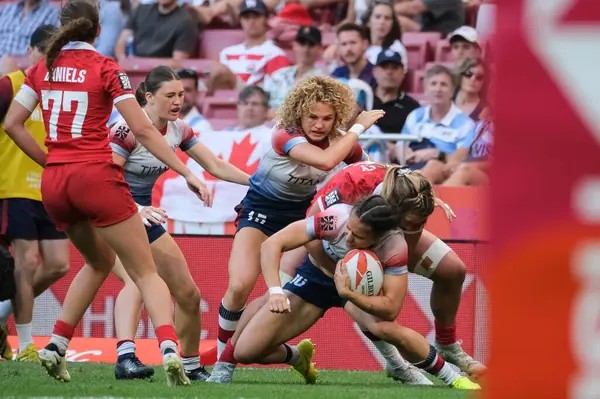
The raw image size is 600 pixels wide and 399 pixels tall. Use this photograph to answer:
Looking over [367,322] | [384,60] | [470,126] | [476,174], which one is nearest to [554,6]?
[367,322]

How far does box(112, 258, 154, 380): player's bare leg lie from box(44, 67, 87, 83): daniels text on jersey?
1685 mm

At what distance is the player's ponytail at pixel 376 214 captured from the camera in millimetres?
5914

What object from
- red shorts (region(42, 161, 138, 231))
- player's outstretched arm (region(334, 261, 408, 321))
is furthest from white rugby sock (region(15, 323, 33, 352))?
player's outstretched arm (region(334, 261, 408, 321))

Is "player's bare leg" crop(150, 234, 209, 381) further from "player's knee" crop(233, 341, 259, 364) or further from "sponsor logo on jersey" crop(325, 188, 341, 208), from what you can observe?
"sponsor logo on jersey" crop(325, 188, 341, 208)

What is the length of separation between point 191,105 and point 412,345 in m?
5.70

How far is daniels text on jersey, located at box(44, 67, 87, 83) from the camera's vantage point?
5.84m

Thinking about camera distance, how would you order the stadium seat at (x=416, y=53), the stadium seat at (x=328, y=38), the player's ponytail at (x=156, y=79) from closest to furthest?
the player's ponytail at (x=156, y=79)
the stadium seat at (x=416, y=53)
the stadium seat at (x=328, y=38)

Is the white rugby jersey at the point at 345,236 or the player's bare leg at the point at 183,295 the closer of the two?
the white rugby jersey at the point at 345,236

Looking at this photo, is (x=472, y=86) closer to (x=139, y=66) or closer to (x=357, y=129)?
(x=357, y=129)

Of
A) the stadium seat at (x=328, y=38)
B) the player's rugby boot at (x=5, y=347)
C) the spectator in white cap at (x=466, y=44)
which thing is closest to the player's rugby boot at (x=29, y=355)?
the player's rugby boot at (x=5, y=347)

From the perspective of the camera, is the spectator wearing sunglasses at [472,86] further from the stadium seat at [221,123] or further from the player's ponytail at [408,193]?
the player's ponytail at [408,193]

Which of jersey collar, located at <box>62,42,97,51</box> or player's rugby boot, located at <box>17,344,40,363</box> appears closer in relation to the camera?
jersey collar, located at <box>62,42,97,51</box>

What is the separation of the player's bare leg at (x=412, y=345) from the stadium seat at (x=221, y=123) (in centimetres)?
533

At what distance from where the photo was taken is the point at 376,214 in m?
5.91
